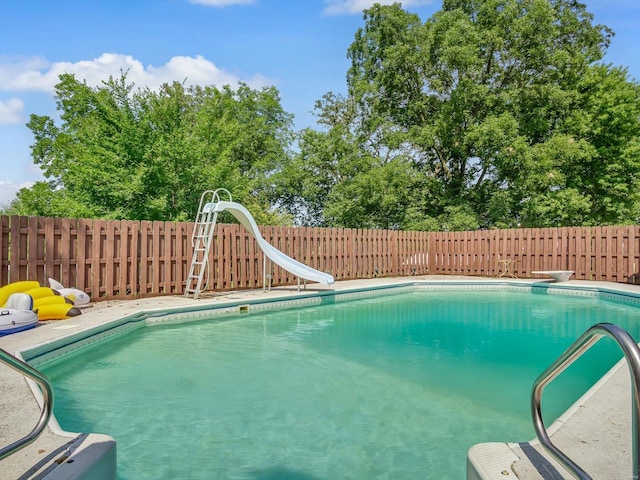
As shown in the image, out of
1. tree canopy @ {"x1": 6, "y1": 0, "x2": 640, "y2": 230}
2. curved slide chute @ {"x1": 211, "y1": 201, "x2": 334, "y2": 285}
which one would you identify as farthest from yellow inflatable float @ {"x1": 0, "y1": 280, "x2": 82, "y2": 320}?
tree canopy @ {"x1": 6, "y1": 0, "x2": 640, "y2": 230}

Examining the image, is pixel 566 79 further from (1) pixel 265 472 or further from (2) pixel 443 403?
(1) pixel 265 472

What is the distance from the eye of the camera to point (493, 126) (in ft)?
55.5

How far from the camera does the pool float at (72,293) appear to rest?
692 cm

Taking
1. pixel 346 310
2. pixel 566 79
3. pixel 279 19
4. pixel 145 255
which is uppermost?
pixel 566 79

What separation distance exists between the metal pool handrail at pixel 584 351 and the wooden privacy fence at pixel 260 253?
7740mm

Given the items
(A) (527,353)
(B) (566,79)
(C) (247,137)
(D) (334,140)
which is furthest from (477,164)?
(A) (527,353)

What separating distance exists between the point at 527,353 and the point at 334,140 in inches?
648

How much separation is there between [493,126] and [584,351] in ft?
55.9

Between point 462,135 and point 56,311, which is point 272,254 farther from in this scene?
point 462,135

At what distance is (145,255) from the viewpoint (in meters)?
8.80

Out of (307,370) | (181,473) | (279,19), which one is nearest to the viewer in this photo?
(181,473)

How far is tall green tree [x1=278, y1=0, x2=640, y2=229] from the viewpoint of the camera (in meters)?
18.1

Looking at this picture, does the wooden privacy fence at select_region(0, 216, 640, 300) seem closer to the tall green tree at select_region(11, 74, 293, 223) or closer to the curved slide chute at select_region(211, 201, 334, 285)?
the curved slide chute at select_region(211, 201, 334, 285)

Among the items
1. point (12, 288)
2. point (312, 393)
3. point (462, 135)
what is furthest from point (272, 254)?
point (462, 135)
